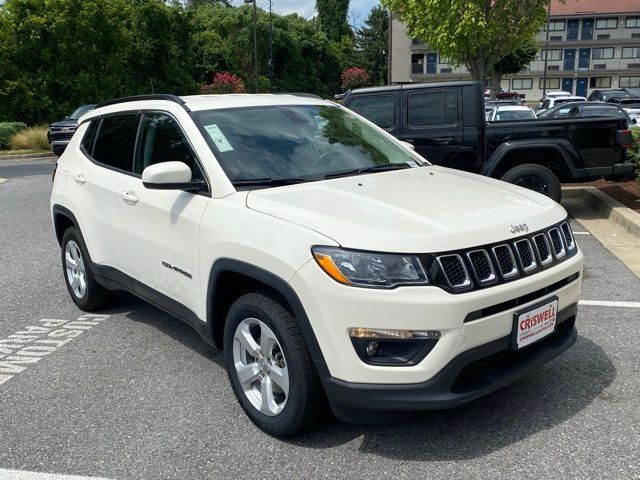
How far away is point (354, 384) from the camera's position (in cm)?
278

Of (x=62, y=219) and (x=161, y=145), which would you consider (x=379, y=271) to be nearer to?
(x=161, y=145)

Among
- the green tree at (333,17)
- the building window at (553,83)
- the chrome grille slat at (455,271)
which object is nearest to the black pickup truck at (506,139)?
the chrome grille slat at (455,271)

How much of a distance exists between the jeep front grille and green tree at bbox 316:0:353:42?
9150 centimetres

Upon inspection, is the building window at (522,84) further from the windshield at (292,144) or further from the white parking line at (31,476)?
the white parking line at (31,476)

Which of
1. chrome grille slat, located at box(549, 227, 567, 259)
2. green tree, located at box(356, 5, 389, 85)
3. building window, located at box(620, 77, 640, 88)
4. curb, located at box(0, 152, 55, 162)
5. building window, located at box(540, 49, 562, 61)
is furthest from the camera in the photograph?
green tree, located at box(356, 5, 389, 85)

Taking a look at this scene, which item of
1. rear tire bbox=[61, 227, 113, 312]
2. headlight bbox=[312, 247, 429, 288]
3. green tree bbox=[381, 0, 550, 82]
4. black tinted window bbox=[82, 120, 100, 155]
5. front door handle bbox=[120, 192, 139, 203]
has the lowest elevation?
rear tire bbox=[61, 227, 113, 312]

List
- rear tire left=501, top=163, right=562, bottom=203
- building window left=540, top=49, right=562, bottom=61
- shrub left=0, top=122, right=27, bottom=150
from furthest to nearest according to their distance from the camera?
building window left=540, top=49, right=562, bottom=61 < shrub left=0, top=122, right=27, bottom=150 < rear tire left=501, top=163, right=562, bottom=203

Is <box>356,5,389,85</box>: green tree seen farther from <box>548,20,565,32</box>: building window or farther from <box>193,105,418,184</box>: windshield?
<box>193,105,418,184</box>: windshield

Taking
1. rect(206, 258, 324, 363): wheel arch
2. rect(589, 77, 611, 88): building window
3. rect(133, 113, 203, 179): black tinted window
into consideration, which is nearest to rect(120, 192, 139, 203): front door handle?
rect(133, 113, 203, 179): black tinted window

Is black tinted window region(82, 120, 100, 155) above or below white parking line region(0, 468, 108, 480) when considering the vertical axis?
above

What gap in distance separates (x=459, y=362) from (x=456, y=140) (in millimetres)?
6143

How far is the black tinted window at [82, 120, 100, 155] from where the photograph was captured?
16.5 ft

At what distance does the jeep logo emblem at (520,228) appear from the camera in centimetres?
305

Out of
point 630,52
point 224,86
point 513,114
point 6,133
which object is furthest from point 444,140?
point 630,52
